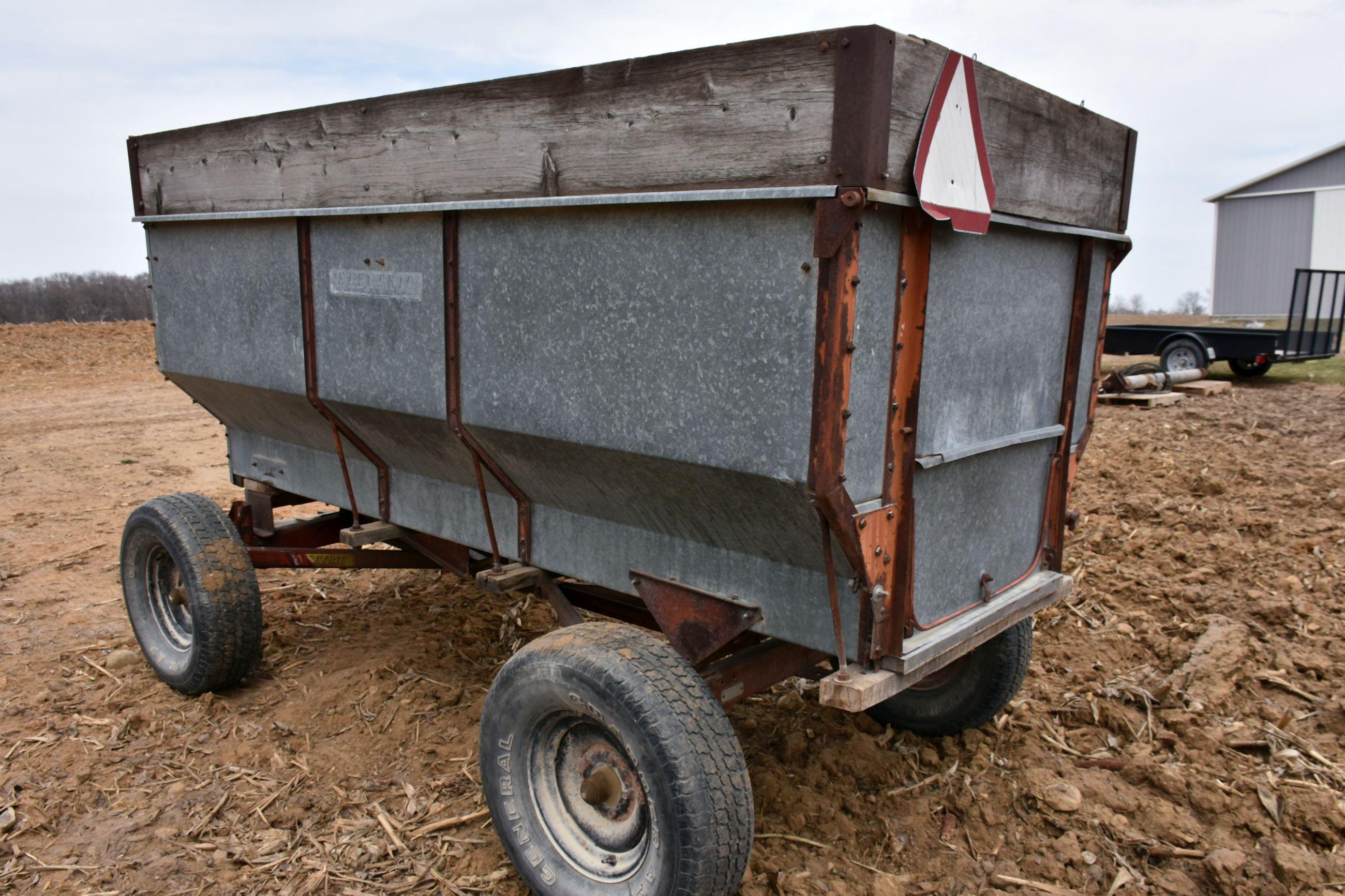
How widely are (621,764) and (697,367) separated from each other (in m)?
1.14

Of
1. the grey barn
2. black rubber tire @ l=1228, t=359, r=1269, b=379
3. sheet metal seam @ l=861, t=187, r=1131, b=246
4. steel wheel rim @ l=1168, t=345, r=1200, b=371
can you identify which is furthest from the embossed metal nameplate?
the grey barn

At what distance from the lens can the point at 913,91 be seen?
7.25 feet

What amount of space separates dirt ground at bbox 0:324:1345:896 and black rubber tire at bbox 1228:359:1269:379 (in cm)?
951

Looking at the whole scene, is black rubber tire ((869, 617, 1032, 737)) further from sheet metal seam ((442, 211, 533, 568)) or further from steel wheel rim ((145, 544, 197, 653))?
steel wheel rim ((145, 544, 197, 653))

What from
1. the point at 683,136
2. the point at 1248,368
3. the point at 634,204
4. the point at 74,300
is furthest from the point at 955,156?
the point at 74,300

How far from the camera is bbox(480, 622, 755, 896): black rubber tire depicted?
2.43 m

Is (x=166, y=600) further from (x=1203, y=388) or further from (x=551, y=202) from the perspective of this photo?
(x=1203, y=388)

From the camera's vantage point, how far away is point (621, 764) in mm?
2705

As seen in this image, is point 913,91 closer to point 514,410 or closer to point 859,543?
point 859,543

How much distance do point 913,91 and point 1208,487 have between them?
20.5 feet

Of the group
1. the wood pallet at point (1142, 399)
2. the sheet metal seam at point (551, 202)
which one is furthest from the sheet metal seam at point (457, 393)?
the wood pallet at point (1142, 399)

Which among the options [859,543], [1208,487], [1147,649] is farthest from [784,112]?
[1208,487]

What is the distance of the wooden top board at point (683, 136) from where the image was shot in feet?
7.04

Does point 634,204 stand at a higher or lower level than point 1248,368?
higher
